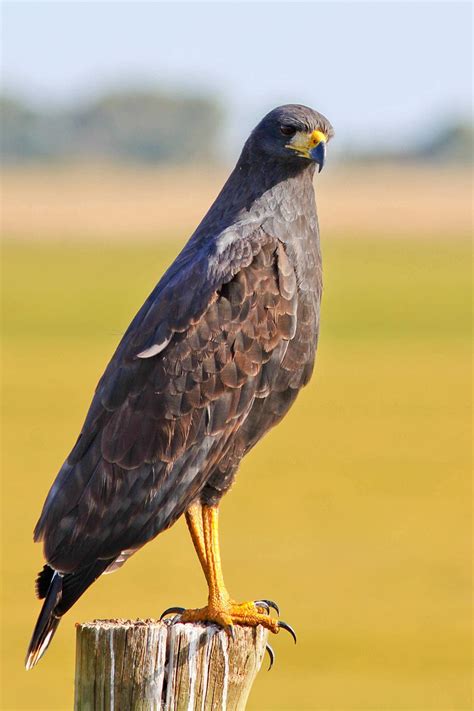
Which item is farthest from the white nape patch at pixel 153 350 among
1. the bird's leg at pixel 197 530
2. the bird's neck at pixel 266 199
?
the bird's leg at pixel 197 530

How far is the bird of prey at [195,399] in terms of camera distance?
20.1 ft

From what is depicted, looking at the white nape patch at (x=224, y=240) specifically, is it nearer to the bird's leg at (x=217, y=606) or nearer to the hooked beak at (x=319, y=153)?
the hooked beak at (x=319, y=153)

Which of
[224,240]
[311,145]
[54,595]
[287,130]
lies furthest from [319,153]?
[54,595]

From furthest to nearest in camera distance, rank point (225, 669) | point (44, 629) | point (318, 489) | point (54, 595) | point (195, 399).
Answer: point (318, 489) < point (195, 399) < point (54, 595) < point (44, 629) < point (225, 669)

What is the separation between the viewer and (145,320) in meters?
6.35

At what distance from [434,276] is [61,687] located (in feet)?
141

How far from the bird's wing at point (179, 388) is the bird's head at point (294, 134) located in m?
0.53

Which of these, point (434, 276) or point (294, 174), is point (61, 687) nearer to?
point (294, 174)

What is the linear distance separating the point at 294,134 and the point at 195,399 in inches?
51.5

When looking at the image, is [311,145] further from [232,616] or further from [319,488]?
[319,488]

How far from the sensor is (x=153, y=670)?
5137 mm

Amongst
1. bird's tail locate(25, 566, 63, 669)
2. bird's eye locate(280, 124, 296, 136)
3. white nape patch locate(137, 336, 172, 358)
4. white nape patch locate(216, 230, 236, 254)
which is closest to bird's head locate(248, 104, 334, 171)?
bird's eye locate(280, 124, 296, 136)

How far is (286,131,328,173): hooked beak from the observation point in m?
6.62

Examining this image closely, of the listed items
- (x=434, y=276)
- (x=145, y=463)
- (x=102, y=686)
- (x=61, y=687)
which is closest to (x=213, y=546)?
(x=145, y=463)
